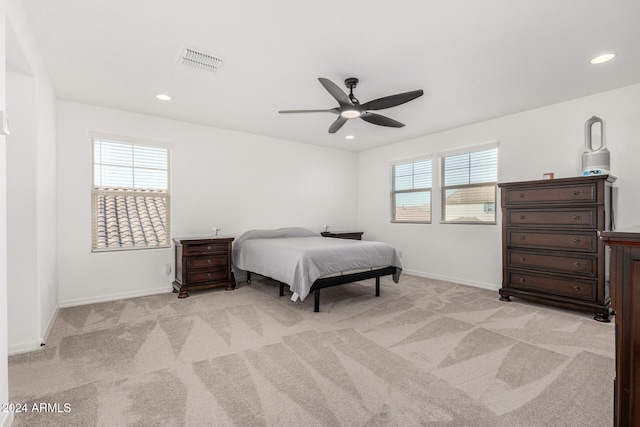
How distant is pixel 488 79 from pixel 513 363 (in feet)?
9.12

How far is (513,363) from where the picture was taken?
2.35 m

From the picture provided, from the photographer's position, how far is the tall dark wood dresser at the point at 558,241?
11.0 ft

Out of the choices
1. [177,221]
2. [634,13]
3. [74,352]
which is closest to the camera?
[634,13]

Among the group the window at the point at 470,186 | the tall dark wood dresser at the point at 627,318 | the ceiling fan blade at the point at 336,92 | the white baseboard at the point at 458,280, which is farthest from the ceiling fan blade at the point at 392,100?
the white baseboard at the point at 458,280

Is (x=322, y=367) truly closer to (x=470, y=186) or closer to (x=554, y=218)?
(x=554, y=218)

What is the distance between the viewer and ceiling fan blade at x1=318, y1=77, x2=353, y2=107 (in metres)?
2.74

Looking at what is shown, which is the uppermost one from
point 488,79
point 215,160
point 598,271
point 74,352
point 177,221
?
point 488,79

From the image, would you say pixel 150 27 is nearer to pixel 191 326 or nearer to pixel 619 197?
pixel 191 326

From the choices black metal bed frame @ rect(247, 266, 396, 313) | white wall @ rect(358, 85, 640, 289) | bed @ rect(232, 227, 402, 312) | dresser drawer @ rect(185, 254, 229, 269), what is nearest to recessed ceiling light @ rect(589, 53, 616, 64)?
white wall @ rect(358, 85, 640, 289)

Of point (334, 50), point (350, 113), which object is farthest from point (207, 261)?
point (334, 50)

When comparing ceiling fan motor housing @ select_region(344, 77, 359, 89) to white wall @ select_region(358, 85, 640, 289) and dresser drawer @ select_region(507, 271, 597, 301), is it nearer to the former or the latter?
white wall @ select_region(358, 85, 640, 289)

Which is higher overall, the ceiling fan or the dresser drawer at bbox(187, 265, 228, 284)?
the ceiling fan

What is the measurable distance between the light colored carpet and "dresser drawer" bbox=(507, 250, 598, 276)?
51 centimetres

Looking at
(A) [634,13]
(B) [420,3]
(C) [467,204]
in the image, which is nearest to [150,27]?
(B) [420,3]
